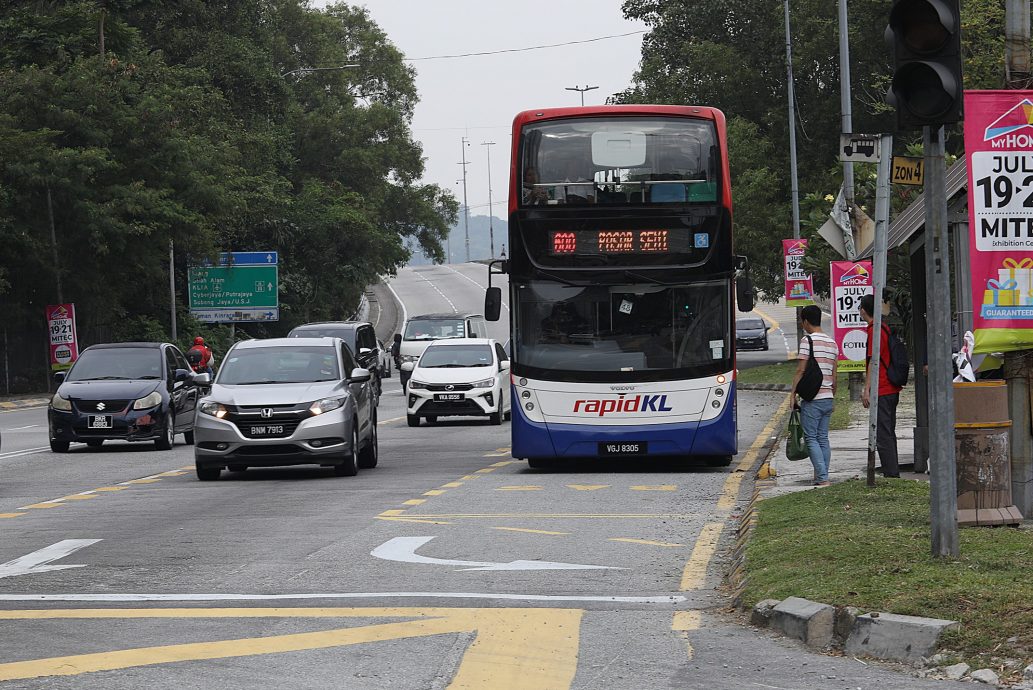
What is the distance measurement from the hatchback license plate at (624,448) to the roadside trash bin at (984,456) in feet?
25.9

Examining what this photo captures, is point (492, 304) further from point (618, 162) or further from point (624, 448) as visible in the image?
point (624, 448)

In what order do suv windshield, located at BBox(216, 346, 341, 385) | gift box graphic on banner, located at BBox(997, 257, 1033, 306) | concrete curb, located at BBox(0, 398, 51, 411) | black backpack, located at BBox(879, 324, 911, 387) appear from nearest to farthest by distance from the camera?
1. gift box graphic on banner, located at BBox(997, 257, 1033, 306)
2. black backpack, located at BBox(879, 324, 911, 387)
3. suv windshield, located at BBox(216, 346, 341, 385)
4. concrete curb, located at BBox(0, 398, 51, 411)

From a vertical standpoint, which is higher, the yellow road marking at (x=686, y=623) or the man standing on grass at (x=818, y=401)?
the man standing on grass at (x=818, y=401)

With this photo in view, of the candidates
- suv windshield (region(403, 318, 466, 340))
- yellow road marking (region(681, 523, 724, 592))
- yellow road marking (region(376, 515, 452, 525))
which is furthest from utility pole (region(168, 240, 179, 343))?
yellow road marking (region(681, 523, 724, 592))

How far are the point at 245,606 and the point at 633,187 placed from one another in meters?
10.9

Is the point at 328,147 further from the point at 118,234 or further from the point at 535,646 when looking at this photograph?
the point at 535,646

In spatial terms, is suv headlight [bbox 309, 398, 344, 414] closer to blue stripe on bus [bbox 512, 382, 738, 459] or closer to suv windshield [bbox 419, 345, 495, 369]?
blue stripe on bus [bbox 512, 382, 738, 459]

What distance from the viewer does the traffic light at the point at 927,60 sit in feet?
30.1

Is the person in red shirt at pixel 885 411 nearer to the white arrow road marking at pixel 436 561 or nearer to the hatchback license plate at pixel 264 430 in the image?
the white arrow road marking at pixel 436 561

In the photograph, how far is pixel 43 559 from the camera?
39.8 ft

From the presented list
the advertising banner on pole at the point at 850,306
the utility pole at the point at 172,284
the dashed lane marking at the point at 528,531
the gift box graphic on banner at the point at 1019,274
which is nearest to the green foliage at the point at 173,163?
the utility pole at the point at 172,284

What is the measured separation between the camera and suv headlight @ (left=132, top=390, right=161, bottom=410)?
24828 millimetres

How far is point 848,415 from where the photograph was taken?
2753 cm

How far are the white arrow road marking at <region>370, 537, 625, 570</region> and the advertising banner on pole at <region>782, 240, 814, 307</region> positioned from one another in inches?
876
